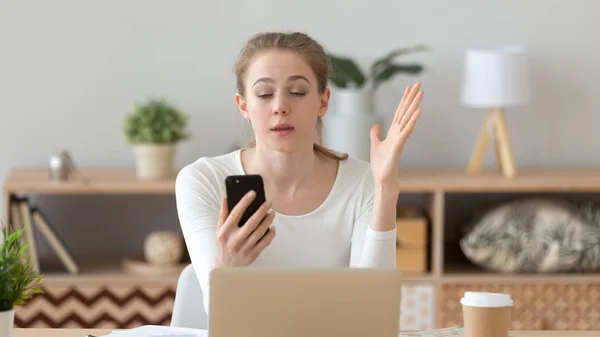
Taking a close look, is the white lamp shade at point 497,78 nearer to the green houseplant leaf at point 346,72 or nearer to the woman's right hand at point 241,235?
the green houseplant leaf at point 346,72

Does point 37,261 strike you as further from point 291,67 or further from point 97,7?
point 291,67

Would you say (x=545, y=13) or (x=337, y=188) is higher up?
(x=545, y=13)

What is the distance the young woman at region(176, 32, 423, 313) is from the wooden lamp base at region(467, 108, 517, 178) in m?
1.25

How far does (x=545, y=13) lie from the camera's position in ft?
11.4

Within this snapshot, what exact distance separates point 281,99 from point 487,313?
635mm

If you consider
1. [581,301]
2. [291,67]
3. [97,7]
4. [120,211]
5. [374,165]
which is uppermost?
[97,7]

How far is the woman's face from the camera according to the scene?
1.96 metres

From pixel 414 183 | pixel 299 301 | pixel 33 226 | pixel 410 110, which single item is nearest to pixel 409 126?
pixel 410 110

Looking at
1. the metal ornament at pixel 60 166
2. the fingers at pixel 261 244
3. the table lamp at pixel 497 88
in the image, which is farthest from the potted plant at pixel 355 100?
the fingers at pixel 261 244

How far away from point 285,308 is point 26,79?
2.36m

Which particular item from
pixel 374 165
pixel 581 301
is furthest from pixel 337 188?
pixel 581 301

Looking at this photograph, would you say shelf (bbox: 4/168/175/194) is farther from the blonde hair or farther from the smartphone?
the smartphone

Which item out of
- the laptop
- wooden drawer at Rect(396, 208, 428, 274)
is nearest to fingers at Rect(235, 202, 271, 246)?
the laptop

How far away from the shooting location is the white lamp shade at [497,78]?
10.5 ft
